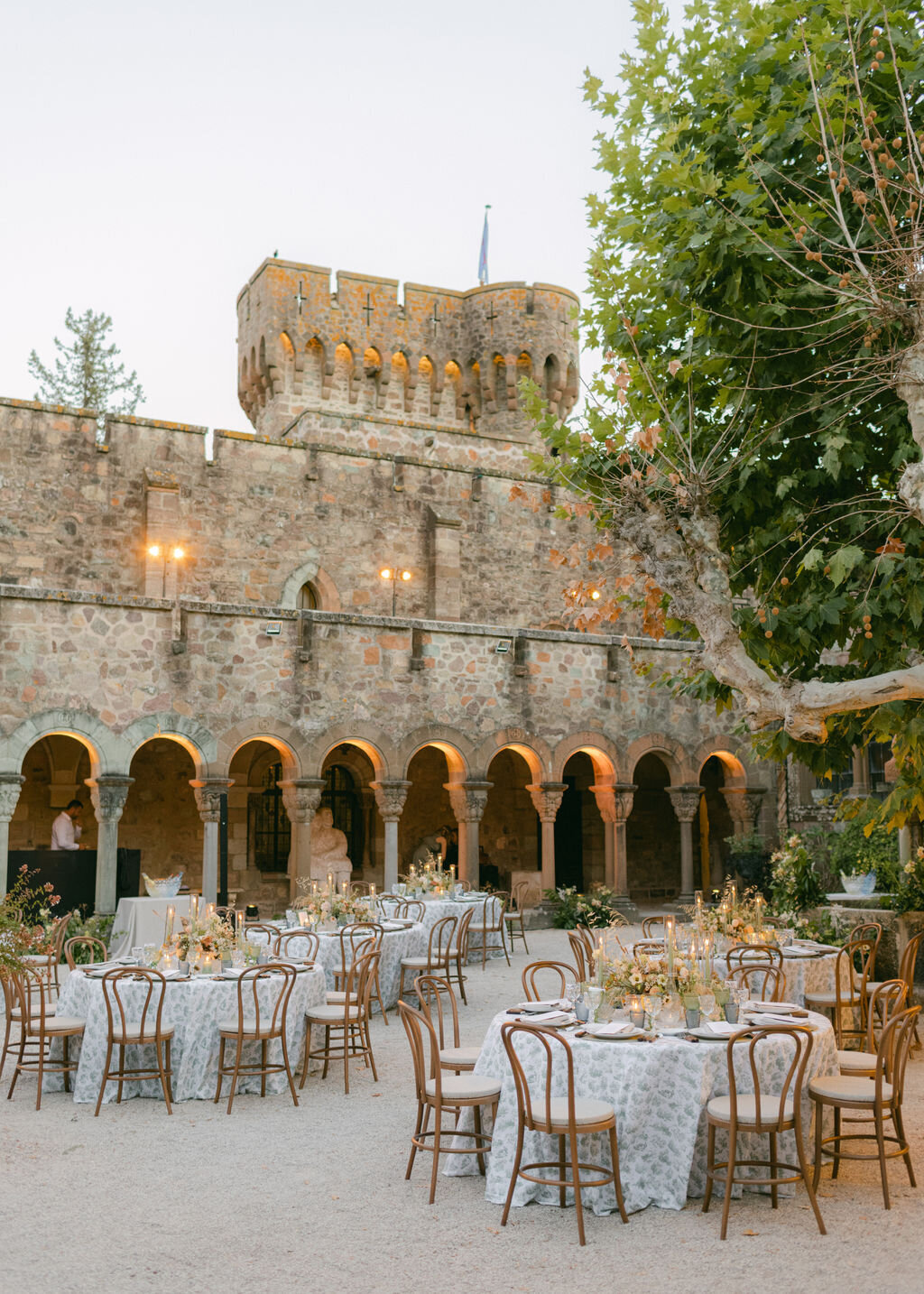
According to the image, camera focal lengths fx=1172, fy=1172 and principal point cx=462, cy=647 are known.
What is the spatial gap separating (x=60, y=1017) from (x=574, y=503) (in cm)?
465

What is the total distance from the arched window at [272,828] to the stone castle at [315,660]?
0.05 m

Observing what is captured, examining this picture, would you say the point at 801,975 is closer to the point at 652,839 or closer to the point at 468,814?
the point at 468,814

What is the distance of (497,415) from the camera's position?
82.8ft

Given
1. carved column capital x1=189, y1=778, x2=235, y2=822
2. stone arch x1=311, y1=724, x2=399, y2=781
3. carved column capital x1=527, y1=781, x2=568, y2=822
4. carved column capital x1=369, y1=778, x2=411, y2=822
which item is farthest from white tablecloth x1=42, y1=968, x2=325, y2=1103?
carved column capital x1=527, y1=781, x2=568, y2=822

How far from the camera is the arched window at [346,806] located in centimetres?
1902

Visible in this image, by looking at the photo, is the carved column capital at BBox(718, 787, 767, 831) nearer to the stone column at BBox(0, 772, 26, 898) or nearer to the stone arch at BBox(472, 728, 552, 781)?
the stone arch at BBox(472, 728, 552, 781)

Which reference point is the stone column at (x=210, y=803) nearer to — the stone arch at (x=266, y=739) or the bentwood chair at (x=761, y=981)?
the stone arch at (x=266, y=739)

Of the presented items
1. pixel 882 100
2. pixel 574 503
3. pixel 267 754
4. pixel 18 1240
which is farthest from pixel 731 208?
pixel 267 754

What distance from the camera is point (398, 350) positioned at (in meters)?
24.8

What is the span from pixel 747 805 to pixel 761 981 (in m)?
9.72

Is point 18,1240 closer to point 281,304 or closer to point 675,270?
point 675,270

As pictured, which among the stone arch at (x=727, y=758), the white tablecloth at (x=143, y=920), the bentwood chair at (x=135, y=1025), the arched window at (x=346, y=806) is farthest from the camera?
the arched window at (x=346, y=806)

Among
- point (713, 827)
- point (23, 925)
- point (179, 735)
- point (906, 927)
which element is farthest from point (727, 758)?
point (23, 925)

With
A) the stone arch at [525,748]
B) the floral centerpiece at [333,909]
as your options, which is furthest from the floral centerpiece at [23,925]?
the stone arch at [525,748]
